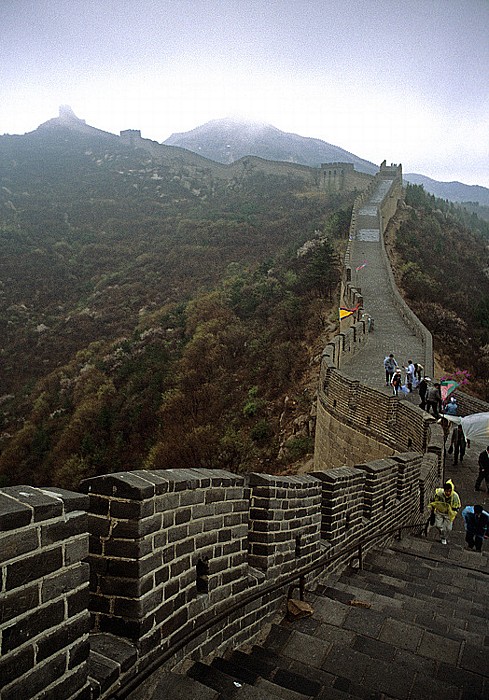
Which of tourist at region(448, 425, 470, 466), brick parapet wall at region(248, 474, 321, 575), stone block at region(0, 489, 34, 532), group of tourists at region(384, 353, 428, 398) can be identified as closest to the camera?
stone block at region(0, 489, 34, 532)

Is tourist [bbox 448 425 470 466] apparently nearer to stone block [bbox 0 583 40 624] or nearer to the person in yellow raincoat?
the person in yellow raincoat

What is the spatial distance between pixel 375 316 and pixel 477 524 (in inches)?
593

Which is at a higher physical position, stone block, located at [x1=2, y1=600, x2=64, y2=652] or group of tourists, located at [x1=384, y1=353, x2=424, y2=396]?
stone block, located at [x1=2, y1=600, x2=64, y2=652]

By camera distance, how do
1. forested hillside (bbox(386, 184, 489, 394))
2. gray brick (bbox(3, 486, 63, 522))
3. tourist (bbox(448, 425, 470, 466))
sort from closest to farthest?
gray brick (bbox(3, 486, 63, 522))
tourist (bbox(448, 425, 470, 466))
forested hillside (bbox(386, 184, 489, 394))

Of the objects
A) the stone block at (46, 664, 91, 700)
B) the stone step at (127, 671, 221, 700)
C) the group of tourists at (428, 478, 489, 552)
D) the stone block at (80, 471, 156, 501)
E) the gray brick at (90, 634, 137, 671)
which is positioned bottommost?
the group of tourists at (428, 478, 489, 552)

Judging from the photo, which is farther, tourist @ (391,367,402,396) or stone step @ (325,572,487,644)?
tourist @ (391,367,402,396)

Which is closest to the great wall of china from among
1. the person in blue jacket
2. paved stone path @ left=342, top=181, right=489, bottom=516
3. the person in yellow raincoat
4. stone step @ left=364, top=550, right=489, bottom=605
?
stone step @ left=364, top=550, right=489, bottom=605

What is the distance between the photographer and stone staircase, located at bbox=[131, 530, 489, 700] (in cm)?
283

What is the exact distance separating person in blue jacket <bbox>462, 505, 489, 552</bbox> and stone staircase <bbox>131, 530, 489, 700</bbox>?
279cm

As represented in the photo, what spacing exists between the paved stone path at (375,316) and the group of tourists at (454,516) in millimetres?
4566

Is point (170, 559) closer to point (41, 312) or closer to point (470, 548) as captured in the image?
point (470, 548)

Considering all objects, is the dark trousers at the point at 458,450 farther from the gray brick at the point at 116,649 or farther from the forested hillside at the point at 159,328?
the gray brick at the point at 116,649

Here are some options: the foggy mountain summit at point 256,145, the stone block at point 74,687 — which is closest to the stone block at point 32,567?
the stone block at point 74,687

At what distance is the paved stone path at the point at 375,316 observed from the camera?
16517 mm
